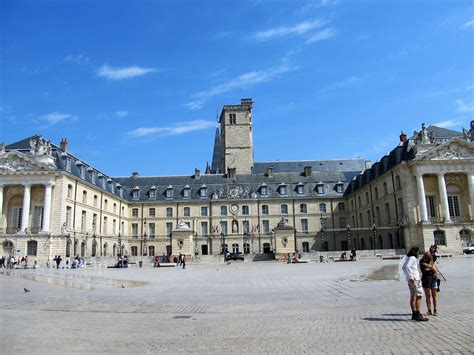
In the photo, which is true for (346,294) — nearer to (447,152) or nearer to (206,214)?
(447,152)

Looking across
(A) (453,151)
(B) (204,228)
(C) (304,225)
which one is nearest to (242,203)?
(B) (204,228)

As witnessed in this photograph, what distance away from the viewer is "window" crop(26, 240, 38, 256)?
41094mm

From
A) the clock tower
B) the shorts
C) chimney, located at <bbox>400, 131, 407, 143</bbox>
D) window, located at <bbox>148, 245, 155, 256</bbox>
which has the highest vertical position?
the clock tower

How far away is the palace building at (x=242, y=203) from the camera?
1672 inches

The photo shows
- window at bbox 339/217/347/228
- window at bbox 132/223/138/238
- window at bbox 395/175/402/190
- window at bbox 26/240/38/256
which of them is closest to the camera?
window at bbox 26/240/38/256

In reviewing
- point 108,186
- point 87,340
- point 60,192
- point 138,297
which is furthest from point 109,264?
point 87,340

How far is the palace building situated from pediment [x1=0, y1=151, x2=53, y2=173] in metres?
0.11

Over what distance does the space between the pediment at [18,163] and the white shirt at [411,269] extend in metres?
41.0

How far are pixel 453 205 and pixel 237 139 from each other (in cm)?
3956

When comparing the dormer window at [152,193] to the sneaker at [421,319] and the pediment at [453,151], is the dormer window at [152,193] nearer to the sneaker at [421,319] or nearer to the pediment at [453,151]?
the pediment at [453,151]

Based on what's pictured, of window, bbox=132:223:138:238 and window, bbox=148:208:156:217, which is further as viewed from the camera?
window, bbox=148:208:156:217

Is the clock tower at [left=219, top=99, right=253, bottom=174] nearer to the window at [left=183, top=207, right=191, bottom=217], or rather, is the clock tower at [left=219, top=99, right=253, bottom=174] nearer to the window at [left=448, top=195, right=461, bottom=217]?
the window at [left=183, top=207, right=191, bottom=217]

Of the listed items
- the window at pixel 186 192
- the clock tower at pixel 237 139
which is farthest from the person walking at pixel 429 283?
the clock tower at pixel 237 139

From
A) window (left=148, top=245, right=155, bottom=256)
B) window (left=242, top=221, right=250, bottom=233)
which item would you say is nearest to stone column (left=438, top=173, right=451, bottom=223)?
window (left=242, top=221, right=250, bottom=233)
